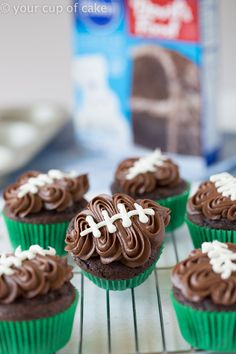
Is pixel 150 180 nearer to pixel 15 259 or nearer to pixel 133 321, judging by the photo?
pixel 133 321

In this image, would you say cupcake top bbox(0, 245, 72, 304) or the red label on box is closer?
cupcake top bbox(0, 245, 72, 304)

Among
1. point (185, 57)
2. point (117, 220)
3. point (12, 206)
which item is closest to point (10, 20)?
point (185, 57)

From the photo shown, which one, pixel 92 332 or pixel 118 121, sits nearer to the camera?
pixel 92 332

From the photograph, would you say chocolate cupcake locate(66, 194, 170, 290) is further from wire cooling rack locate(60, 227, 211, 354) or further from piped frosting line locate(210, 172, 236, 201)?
piped frosting line locate(210, 172, 236, 201)

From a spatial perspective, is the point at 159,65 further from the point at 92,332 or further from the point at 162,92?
the point at 92,332

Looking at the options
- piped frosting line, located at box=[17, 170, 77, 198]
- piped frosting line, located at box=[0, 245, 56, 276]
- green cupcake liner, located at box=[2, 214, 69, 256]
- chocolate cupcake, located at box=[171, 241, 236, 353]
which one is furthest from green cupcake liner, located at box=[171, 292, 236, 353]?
piped frosting line, located at box=[17, 170, 77, 198]

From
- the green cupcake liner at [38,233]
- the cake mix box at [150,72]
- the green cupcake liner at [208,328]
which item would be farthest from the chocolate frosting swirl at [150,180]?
the cake mix box at [150,72]

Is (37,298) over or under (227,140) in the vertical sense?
over
